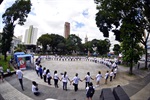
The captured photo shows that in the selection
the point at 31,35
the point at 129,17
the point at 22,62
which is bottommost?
the point at 22,62

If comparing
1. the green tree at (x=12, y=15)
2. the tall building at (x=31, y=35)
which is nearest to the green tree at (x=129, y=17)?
the green tree at (x=12, y=15)

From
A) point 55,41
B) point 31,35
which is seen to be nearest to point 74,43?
point 55,41

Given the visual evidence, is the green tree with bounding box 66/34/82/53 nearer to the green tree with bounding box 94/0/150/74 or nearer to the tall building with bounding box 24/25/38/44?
the tall building with bounding box 24/25/38/44

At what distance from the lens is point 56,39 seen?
84.1 m

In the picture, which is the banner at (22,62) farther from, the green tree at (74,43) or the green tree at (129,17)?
the green tree at (74,43)

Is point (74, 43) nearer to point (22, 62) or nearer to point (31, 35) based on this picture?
point (31, 35)

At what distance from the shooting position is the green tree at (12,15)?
98.9ft

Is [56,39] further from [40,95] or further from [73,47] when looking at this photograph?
[40,95]

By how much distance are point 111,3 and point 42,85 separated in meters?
15.3

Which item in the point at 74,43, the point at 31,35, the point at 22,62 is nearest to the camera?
the point at 22,62

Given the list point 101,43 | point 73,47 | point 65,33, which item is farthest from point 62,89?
point 65,33

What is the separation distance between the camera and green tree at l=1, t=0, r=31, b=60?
3013 centimetres

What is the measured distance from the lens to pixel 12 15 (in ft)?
99.7

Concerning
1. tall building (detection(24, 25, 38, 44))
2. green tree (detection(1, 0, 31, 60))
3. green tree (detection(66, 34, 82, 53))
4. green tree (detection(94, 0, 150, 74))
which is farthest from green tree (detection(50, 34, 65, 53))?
green tree (detection(94, 0, 150, 74))
